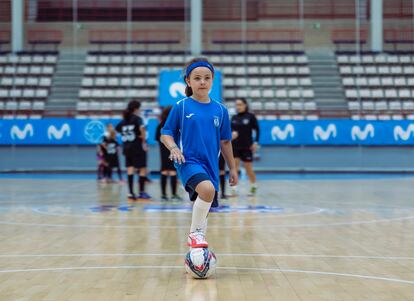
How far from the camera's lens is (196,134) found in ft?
17.5

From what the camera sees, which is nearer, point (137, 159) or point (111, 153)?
point (137, 159)

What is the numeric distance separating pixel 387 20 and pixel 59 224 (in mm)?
28603

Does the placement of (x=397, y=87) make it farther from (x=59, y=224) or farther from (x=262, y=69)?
(x=59, y=224)

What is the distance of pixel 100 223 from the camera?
8.60 meters

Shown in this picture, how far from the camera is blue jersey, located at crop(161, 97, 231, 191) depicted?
17.5 ft

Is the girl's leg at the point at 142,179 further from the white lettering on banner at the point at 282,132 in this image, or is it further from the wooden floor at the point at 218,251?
the white lettering on banner at the point at 282,132

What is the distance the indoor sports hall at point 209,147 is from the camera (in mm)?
5078

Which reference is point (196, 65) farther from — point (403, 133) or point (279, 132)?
point (403, 133)

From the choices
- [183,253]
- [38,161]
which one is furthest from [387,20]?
[183,253]

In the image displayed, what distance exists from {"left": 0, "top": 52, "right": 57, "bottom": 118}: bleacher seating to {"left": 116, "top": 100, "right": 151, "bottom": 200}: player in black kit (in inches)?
539

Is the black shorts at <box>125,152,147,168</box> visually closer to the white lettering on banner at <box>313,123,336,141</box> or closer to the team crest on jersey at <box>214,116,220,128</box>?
the team crest on jersey at <box>214,116,220,128</box>

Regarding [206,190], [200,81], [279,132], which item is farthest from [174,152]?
[279,132]

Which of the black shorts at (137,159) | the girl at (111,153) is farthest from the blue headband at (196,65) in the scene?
the girl at (111,153)

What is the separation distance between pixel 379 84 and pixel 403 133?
15.5 ft
